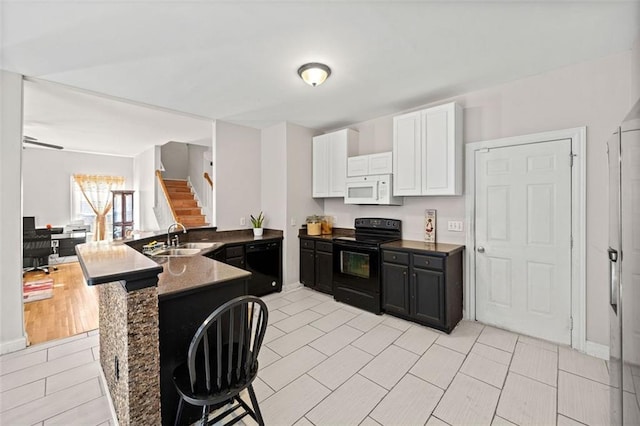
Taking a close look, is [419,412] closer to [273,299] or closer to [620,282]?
[620,282]

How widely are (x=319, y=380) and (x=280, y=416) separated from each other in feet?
1.47

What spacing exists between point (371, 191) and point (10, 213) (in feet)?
12.8

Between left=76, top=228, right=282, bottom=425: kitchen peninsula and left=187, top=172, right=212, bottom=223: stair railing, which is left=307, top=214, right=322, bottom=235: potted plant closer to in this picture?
left=76, top=228, right=282, bottom=425: kitchen peninsula

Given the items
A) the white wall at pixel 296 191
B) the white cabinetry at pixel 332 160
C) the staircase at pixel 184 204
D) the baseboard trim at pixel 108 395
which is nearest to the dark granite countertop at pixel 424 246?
the white cabinetry at pixel 332 160

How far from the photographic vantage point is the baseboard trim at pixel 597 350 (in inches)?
94.6

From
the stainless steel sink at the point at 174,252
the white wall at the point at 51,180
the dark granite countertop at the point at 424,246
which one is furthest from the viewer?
the white wall at the point at 51,180

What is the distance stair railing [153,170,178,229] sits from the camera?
20.4 feet

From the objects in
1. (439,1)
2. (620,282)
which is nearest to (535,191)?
(620,282)

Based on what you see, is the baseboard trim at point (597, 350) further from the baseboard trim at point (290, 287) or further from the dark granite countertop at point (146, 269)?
the baseboard trim at point (290, 287)

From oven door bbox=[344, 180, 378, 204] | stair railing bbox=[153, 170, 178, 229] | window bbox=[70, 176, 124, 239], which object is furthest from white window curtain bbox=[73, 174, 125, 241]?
oven door bbox=[344, 180, 378, 204]

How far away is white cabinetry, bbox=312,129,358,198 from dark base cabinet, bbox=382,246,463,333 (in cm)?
147

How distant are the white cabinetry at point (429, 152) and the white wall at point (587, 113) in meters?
0.31

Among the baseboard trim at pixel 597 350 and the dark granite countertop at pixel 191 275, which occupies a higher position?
the dark granite countertop at pixel 191 275

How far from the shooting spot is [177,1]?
171 cm
